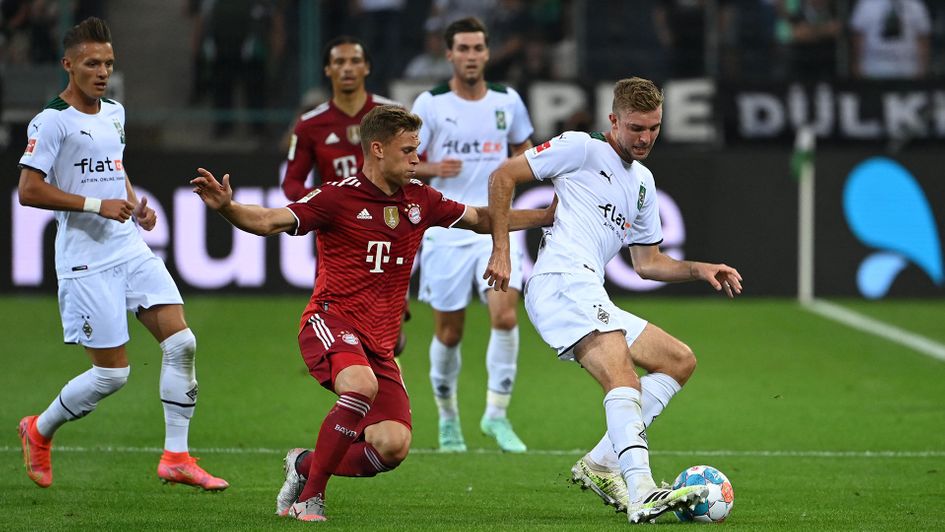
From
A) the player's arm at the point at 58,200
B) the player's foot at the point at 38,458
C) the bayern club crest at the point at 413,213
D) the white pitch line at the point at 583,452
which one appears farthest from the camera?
the white pitch line at the point at 583,452

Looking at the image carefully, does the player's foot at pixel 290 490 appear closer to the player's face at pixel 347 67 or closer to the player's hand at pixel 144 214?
the player's hand at pixel 144 214

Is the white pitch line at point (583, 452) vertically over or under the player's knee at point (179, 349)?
under

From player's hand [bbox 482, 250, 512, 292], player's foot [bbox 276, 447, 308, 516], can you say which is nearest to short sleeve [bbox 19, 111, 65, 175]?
player's foot [bbox 276, 447, 308, 516]

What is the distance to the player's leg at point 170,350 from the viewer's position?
757cm

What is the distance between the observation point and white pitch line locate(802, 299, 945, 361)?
13.5m

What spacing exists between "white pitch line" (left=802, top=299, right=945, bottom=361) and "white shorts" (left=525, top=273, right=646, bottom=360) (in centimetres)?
684

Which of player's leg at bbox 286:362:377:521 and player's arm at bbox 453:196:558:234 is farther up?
player's arm at bbox 453:196:558:234

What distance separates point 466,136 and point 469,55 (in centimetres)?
50

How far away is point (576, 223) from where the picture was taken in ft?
23.3

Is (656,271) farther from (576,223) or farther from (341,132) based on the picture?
(341,132)

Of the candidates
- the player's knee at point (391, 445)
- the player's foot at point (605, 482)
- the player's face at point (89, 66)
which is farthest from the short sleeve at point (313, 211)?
the player's foot at point (605, 482)

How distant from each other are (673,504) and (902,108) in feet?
39.4

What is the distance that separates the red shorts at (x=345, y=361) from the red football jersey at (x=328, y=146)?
262cm

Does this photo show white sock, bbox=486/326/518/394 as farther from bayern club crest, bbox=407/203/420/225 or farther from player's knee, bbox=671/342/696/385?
bayern club crest, bbox=407/203/420/225
